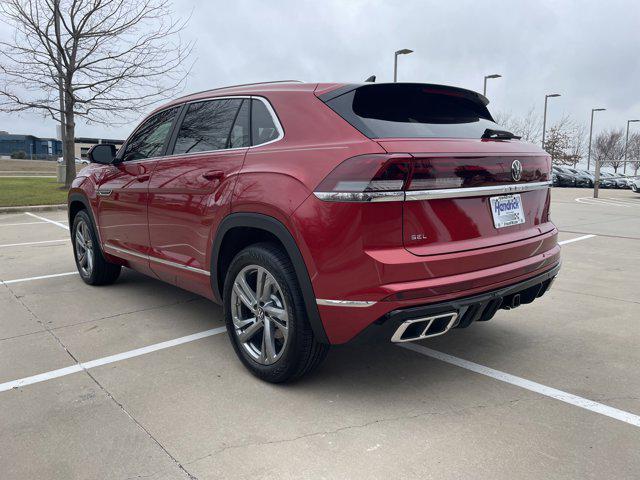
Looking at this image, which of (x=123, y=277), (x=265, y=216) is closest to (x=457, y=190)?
(x=265, y=216)

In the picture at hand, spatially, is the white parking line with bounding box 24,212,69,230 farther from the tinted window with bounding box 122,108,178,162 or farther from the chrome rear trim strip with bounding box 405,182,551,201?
the chrome rear trim strip with bounding box 405,182,551,201

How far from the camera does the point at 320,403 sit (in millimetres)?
2926

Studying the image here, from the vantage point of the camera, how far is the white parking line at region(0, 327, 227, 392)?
3.24 metres

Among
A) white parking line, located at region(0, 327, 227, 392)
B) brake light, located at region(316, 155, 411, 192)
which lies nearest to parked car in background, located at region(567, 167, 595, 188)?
white parking line, located at region(0, 327, 227, 392)

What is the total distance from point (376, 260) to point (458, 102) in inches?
55.9

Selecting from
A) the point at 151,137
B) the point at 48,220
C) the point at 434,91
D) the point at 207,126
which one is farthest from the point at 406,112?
the point at 48,220

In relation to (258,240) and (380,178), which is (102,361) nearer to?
(258,240)

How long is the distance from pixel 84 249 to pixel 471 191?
451cm

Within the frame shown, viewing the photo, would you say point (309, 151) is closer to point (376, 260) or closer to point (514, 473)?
point (376, 260)

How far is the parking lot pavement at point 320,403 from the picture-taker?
7.75 feet

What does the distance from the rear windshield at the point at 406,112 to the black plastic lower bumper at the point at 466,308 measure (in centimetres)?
88

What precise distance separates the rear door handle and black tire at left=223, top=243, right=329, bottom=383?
544 millimetres

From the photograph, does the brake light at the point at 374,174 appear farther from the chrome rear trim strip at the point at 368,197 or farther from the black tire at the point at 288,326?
the black tire at the point at 288,326

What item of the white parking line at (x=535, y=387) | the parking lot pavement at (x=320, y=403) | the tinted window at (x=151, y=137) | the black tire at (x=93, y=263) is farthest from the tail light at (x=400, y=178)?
the black tire at (x=93, y=263)
